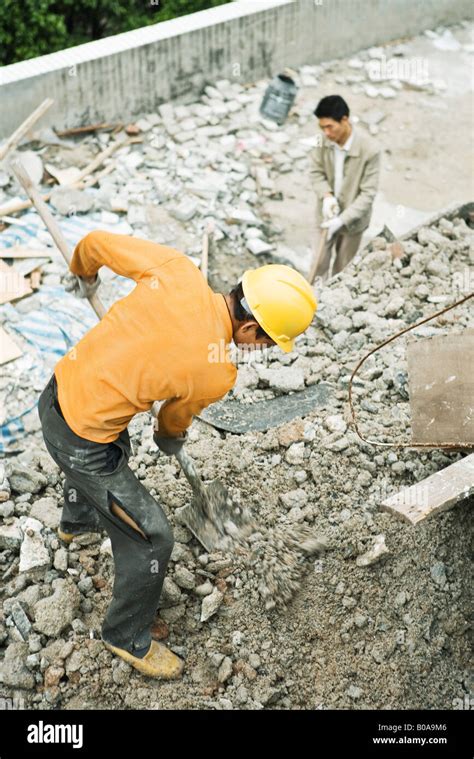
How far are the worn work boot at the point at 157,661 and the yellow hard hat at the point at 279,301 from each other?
1.75 metres

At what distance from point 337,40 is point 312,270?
14.6 ft

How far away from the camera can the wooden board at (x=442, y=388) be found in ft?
14.0

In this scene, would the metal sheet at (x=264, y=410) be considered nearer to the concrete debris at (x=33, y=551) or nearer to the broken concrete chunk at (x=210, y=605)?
the broken concrete chunk at (x=210, y=605)

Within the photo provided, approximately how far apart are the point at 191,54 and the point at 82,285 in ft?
A: 17.1

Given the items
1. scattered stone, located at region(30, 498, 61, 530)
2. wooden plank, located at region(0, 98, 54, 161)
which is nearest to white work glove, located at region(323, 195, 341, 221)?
wooden plank, located at region(0, 98, 54, 161)

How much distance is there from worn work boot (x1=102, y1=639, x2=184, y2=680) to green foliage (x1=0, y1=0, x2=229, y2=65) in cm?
724

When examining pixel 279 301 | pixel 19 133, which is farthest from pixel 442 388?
pixel 19 133

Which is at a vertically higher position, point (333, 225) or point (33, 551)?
point (333, 225)

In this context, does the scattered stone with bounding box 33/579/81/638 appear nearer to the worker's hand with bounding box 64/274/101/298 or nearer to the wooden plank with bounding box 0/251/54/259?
the worker's hand with bounding box 64/274/101/298

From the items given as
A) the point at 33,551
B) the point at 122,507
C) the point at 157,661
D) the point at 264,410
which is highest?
the point at 122,507

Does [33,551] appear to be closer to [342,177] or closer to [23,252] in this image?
[23,252]

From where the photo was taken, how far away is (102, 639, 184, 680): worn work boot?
4051 millimetres

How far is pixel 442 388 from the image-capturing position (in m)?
4.40

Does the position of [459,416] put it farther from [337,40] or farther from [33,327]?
[337,40]
